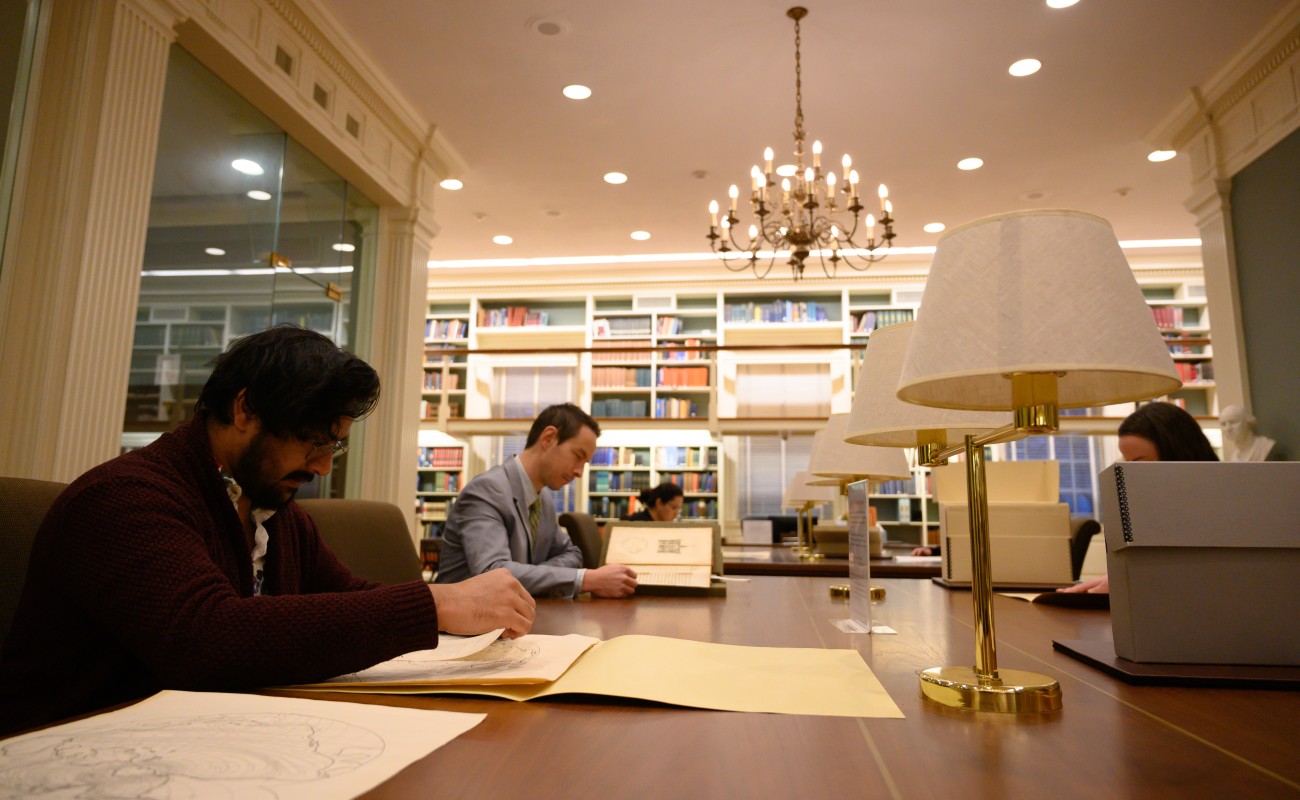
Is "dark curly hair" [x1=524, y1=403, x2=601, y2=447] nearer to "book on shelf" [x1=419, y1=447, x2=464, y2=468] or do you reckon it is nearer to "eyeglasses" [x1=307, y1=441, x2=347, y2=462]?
"eyeglasses" [x1=307, y1=441, x2=347, y2=462]

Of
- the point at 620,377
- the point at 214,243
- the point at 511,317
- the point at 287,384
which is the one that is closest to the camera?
the point at 287,384

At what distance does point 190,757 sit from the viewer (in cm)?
52

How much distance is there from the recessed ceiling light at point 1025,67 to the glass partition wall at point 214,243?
4.19 meters

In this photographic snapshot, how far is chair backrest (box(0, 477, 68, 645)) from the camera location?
35.5 inches

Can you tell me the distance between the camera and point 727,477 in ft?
27.3

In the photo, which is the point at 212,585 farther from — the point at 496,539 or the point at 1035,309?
the point at 496,539

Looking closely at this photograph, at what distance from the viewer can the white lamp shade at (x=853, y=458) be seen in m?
1.72

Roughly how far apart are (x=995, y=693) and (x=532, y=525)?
1.74m

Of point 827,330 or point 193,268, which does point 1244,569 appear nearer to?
point 193,268

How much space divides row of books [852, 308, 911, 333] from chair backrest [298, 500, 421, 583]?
7223 millimetres

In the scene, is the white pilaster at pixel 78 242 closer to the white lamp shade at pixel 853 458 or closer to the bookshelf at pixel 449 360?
the white lamp shade at pixel 853 458

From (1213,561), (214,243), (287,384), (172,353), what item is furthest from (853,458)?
(214,243)

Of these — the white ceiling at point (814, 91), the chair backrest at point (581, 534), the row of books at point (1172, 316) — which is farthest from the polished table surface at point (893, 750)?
the row of books at point (1172, 316)

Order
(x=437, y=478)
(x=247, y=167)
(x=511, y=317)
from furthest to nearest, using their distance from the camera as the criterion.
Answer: (x=511, y=317) → (x=437, y=478) → (x=247, y=167)
